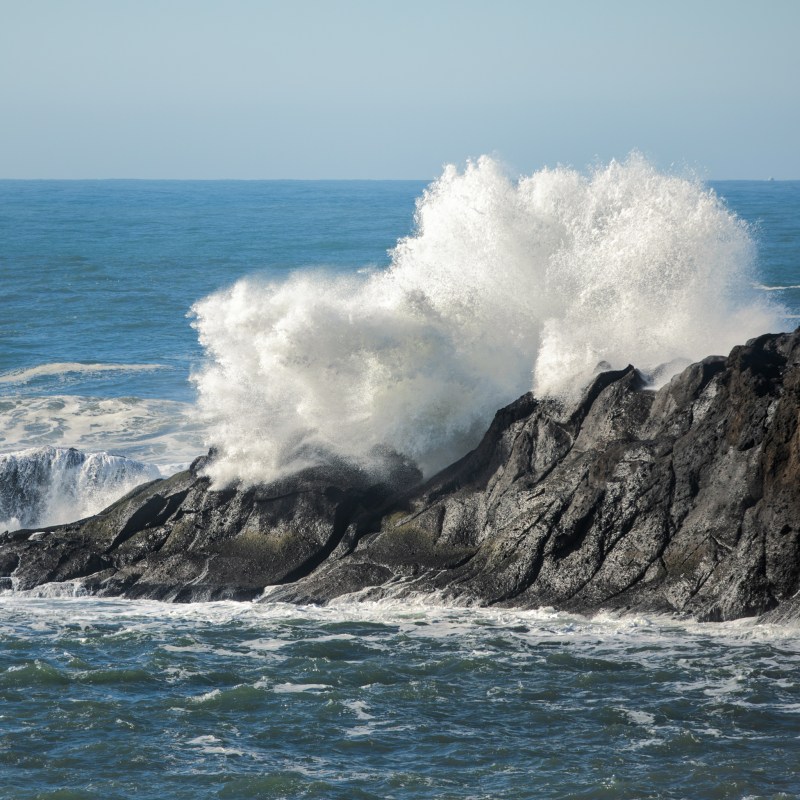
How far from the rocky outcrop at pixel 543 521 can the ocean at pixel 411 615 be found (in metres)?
0.43

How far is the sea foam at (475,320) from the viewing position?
16250mm

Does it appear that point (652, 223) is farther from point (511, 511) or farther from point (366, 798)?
point (366, 798)

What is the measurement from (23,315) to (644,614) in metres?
30.9

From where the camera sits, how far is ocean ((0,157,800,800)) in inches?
403

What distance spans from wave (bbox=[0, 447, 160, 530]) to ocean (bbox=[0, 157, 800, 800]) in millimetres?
33

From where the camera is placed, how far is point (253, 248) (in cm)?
6512

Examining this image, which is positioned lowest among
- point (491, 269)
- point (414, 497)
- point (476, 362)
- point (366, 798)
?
point (366, 798)

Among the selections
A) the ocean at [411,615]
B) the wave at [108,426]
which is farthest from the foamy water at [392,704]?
the wave at [108,426]

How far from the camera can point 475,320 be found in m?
17.4

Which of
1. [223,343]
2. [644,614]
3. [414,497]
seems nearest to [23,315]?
[223,343]

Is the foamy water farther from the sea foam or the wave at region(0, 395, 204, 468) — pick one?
the wave at region(0, 395, 204, 468)

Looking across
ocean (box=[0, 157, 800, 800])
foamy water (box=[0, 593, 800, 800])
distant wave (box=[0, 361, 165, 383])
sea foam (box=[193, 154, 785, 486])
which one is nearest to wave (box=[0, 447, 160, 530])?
ocean (box=[0, 157, 800, 800])

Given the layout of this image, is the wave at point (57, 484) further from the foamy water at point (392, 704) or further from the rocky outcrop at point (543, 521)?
the foamy water at point (392, 704)

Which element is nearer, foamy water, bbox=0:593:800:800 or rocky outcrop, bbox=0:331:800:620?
foamy water, bbox=0:593:800:800
